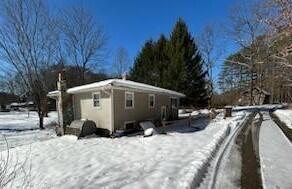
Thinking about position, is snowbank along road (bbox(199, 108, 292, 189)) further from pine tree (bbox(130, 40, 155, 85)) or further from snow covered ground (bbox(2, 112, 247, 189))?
pine tree (bbox(130, 40, 155, 85))

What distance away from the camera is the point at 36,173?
23.3 feet

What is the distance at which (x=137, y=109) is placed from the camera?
1537cm

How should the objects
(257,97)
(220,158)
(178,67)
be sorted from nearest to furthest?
(220,158), (178,67), (257,97)

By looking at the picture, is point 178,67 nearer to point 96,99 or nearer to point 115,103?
point 96,99

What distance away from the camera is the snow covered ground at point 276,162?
215 inches

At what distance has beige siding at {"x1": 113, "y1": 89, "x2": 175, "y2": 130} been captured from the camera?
44.6 feet

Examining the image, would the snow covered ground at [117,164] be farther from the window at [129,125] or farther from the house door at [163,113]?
the house door at [163,113]

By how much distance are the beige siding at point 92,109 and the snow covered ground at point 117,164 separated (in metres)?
2.51

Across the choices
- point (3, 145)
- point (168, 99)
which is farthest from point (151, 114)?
point (3, 145)

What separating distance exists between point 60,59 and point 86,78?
4.69 m

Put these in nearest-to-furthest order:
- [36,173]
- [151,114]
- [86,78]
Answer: [36,173]
[151,114]
[86,78]

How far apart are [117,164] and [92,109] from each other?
7.78 meters

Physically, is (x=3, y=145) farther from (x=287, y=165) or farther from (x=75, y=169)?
(x=287, y=165)

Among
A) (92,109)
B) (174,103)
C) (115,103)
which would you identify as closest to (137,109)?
(115,103)
